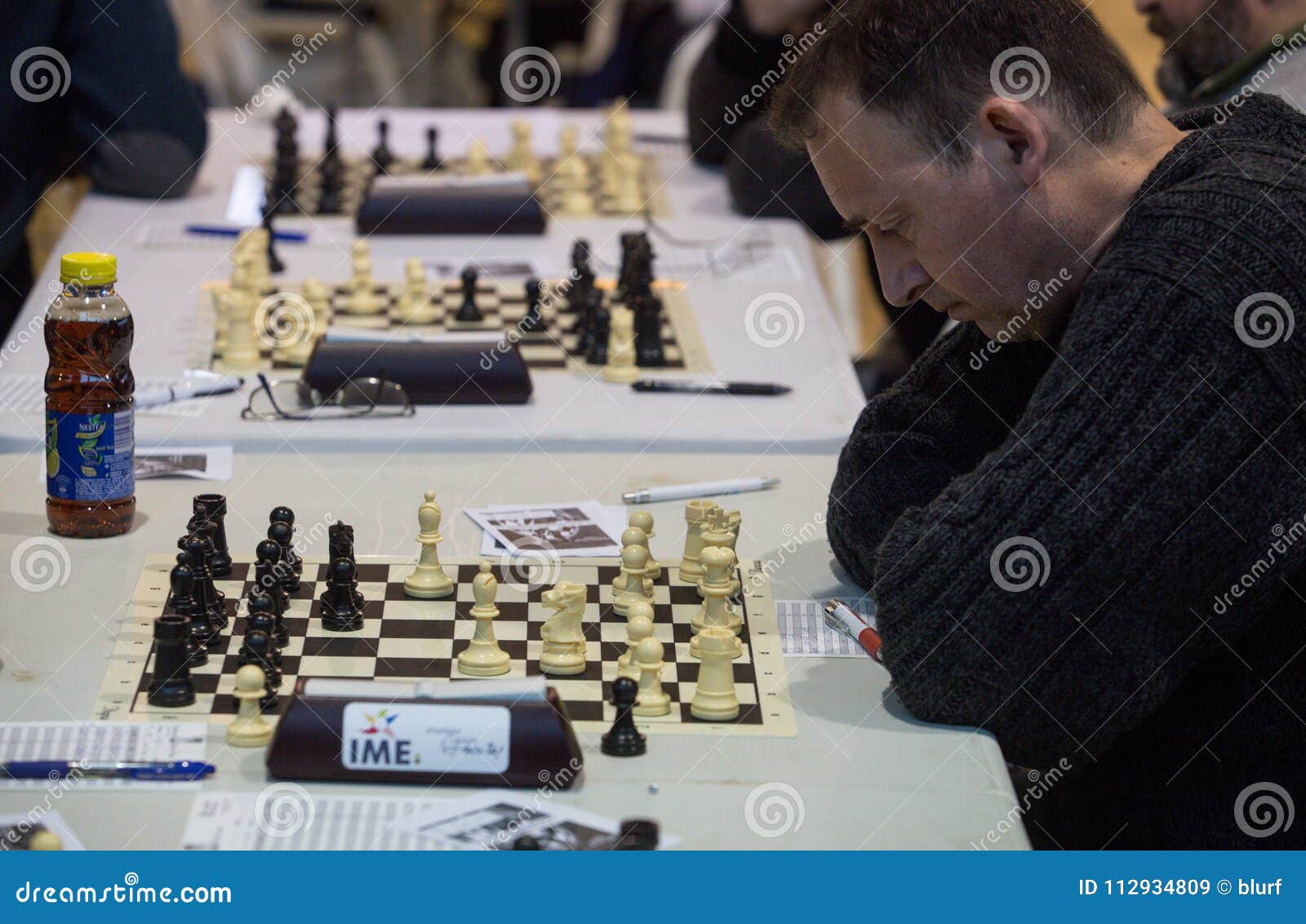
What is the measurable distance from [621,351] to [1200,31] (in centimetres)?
152

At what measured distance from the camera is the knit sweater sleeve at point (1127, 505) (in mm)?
1434

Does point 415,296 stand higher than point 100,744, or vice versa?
point 100,744

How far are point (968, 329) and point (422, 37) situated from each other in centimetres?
534

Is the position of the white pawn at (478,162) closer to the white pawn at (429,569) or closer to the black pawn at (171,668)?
the white pawn at (429,569)

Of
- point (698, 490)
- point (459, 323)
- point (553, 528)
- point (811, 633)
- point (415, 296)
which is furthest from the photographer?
point (415, 296)

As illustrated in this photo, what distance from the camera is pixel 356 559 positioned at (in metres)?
1.86

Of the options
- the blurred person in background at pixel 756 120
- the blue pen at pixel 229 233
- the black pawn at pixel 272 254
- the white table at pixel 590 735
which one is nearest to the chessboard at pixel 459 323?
the black pawn at pixel 272 254

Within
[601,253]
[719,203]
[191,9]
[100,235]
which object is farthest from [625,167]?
[191,9]

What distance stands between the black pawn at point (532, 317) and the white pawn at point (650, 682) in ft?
4.10

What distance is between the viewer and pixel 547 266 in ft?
10.1

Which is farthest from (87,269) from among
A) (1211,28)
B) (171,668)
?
(1211,28)

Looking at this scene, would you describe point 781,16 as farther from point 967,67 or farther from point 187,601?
point 187,601
